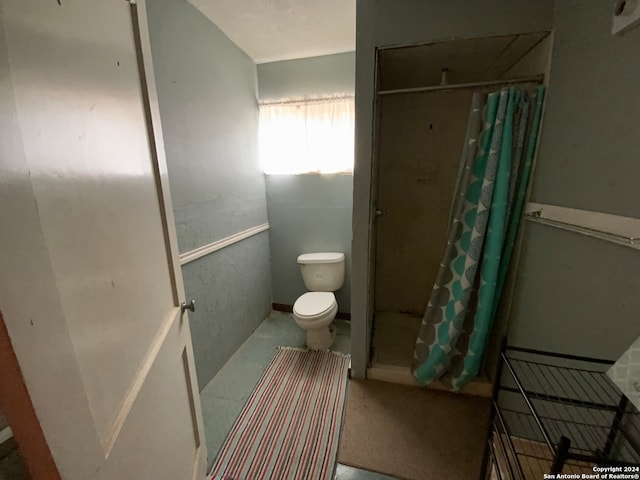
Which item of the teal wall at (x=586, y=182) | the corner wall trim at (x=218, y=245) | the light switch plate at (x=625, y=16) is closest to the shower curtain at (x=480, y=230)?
the teal wall at (x=586, y=182)

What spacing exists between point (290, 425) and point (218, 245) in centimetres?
120

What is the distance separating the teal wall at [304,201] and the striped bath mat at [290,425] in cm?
78

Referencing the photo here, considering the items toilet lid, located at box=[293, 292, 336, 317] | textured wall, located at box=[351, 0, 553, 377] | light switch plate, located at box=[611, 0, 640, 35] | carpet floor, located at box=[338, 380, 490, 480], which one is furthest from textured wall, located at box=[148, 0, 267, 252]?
light switch plate, located at box=[611, 0, 640, 35]

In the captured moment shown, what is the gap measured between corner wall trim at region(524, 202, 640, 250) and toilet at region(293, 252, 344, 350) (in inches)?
55.3

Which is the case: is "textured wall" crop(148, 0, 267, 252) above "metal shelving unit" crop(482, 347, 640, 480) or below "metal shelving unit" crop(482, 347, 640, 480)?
above

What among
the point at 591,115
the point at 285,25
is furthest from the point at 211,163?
the point at 591,115

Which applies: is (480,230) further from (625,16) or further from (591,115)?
(625,16)

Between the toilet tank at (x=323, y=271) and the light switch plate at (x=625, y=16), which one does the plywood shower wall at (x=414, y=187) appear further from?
the light switch plate at (x=625, y=16)

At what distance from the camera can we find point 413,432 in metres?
1.40

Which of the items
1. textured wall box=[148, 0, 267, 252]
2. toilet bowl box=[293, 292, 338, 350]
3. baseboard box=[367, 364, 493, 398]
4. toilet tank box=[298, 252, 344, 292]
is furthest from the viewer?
toilet tank box=[298, 252, 344, 292]

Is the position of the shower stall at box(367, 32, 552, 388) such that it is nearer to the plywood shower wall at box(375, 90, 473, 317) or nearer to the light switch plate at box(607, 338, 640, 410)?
the plywood shower wall at box(375, 90, 473, 317)

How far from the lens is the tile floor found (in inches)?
54.3

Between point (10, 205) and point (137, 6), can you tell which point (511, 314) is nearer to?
point (10, 205)

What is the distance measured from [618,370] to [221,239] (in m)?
1.90
